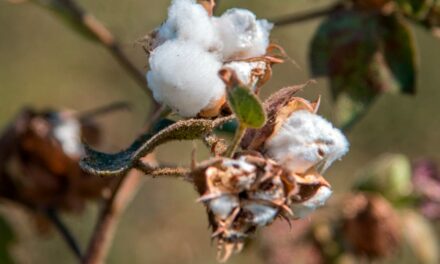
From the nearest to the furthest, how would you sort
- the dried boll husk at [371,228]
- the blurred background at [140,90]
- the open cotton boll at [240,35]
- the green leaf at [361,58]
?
the open cotton boll at [240,35] → the green leaf at [361,58] → the dried boll husk at [371,228] → the blurred background at [140,90]

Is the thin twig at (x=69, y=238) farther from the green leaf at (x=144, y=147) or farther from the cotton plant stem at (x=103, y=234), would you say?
the green leaf at (x=144, y=147)

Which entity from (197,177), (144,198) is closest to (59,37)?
(144,198)

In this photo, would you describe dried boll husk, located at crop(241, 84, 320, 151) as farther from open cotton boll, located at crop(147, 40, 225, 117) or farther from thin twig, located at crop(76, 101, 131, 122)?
thin twig, located at crop(76, 101, 131, 122)

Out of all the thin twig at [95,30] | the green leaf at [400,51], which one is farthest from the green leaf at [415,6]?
the thin twig at [95,30]

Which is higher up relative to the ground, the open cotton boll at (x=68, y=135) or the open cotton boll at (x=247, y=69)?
the open cotton boll at (x=247, y=69)

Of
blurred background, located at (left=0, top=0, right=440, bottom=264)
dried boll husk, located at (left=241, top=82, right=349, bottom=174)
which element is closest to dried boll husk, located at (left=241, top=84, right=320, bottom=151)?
dried boll husk, located at (left=241, top=82, right=349, bottom=174)

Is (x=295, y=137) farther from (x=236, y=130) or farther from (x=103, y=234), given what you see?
(x=103, y=234)

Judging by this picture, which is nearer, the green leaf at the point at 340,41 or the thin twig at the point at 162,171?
the thin twig at the point at 162,171

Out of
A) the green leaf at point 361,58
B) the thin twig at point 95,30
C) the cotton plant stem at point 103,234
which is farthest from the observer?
the thin twig at point 95,30
